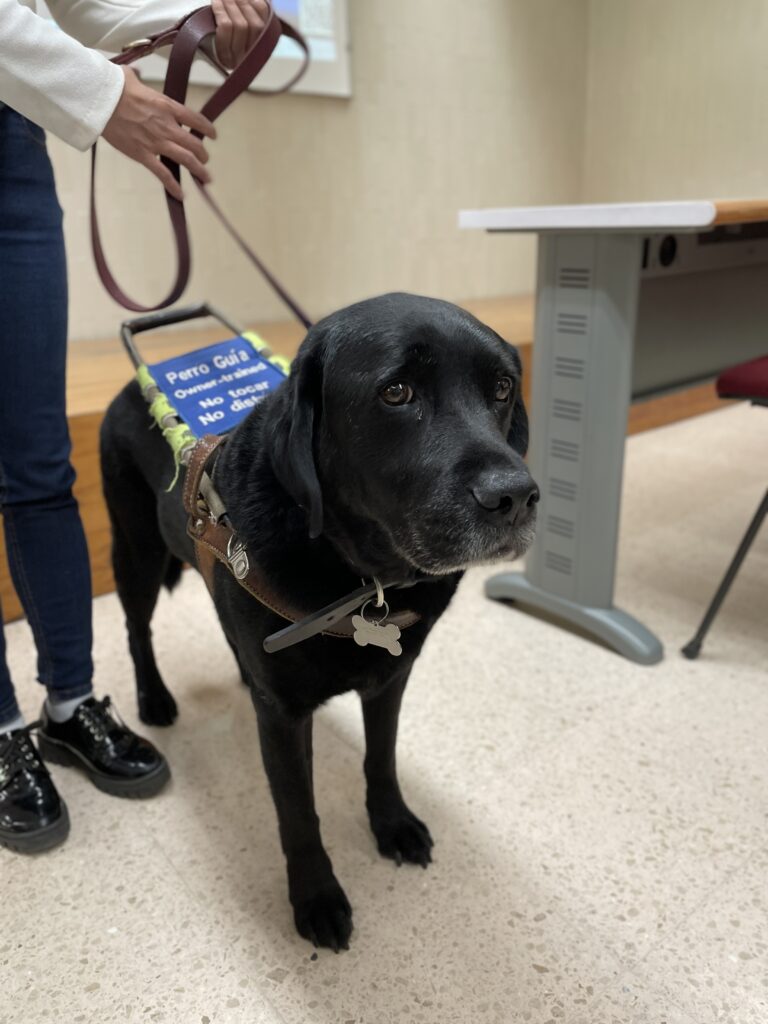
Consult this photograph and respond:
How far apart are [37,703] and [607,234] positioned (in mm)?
1456

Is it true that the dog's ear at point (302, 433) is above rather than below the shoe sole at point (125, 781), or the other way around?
above

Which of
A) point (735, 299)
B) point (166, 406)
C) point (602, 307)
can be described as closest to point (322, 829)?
point (166, 406)

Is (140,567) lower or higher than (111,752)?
higher

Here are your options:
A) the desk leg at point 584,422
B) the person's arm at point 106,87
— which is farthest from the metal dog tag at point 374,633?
the desk leg at point 584,422

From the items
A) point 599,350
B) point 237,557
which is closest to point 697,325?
point 599,350

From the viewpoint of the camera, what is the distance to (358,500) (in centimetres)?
79

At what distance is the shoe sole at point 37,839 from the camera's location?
1099 millimetres

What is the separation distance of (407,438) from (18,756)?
0.84 metres

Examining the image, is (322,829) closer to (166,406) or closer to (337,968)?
(337,968)

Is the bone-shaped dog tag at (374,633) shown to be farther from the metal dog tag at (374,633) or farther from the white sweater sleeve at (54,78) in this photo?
the white sweater sleeve at (54,78)

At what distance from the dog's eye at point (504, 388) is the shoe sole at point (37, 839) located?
91cm

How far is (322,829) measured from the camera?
115cm

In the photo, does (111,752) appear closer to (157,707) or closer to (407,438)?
(157,707)

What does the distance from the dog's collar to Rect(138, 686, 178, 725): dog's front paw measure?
539mm
